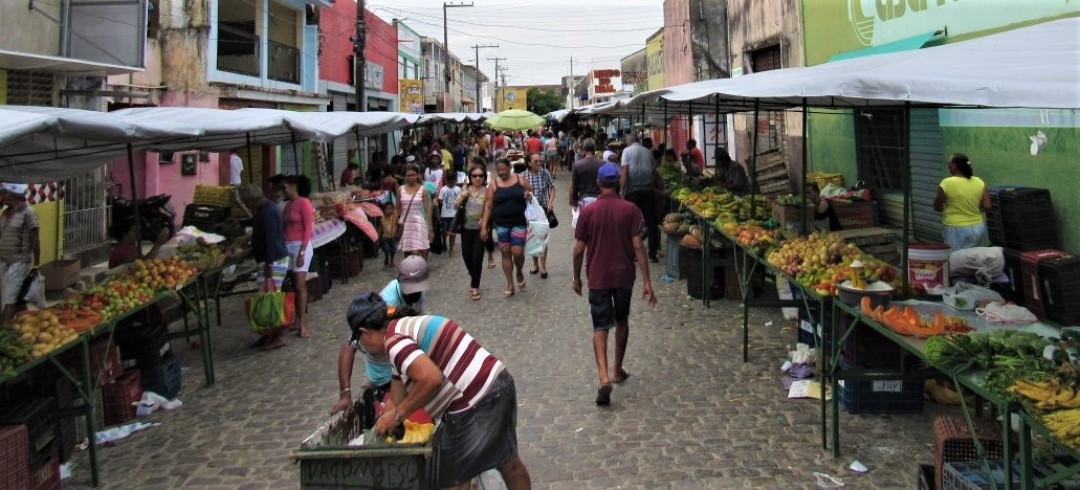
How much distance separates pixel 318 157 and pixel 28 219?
16.1m

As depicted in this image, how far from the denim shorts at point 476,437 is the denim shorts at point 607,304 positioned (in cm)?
278

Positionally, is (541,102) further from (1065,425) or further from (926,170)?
(1065,425)

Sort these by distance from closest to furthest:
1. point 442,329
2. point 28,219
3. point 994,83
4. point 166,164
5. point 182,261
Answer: point 442,329, point 994,83, point 182,261, point 28,219, point 166,164

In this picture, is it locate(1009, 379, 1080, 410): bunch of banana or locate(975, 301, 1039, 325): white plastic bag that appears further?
locate(975, 301, 1039, 325): white plastic bag

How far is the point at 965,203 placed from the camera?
8141 mm

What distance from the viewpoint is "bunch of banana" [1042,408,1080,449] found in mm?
3176

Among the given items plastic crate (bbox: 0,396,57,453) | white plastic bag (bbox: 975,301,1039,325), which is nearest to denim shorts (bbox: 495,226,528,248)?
plastic crate (bbox: 0,396,57,453)

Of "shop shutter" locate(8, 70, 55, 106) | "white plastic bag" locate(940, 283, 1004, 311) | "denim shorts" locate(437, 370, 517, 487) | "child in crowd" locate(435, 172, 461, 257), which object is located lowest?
"denim shorts" locate(437, 370, 517, 487)

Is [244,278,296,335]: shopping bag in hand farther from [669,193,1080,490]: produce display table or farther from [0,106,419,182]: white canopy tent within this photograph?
[669,193,1080,490]: produce display table

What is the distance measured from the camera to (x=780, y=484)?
4988 mm

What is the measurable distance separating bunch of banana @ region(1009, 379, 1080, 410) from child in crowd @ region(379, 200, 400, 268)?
10.1m

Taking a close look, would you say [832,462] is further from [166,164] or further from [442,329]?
[166,164]

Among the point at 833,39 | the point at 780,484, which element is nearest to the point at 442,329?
the point at 780,484

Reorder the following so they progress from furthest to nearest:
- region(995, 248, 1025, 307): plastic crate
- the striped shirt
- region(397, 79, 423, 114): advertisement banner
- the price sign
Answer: region(397, 79, 423, 114): advertisement banner → region(995, 248, 1025, 307): plastic crate → the price sign → the striped shirt
